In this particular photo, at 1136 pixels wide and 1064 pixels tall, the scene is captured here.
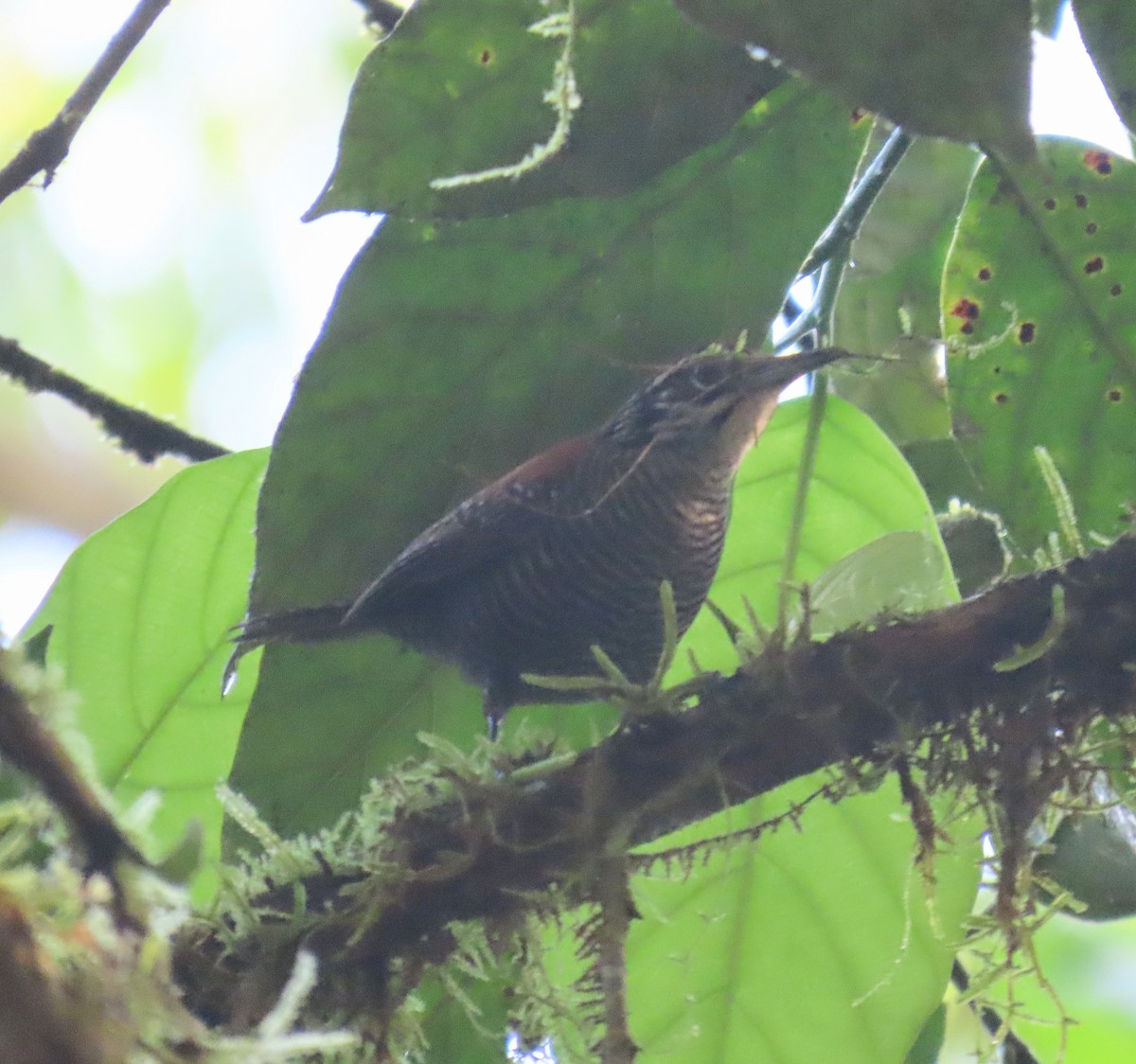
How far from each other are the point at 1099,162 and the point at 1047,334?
21 centimetres

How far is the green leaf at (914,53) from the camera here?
89cm

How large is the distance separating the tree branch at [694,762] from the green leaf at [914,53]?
0.44m

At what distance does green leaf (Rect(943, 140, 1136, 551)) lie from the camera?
1495 mm

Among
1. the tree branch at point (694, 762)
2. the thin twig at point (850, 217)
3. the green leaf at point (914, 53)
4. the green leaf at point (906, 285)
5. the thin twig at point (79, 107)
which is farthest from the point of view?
the green leaf at point (906, 285)

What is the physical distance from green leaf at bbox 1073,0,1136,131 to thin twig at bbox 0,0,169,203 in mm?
898

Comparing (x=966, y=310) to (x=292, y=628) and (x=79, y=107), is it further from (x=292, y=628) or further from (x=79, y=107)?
(x=79, y=107)

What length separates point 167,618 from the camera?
173 centimetres

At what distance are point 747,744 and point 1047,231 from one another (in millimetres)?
773

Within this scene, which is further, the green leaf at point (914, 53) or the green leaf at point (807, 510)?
the green leaf at point (807, 510)

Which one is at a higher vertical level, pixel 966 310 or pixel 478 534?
pixel 966 310

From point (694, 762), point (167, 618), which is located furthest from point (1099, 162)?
point (167, 618)

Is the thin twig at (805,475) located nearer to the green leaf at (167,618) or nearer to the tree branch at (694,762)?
the tree branch at (694,762)

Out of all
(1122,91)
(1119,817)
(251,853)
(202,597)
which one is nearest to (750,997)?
(1119,817)

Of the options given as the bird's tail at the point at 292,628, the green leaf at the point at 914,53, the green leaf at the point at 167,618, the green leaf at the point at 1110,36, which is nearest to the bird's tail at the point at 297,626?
the bird's tail at the point at 292,628
